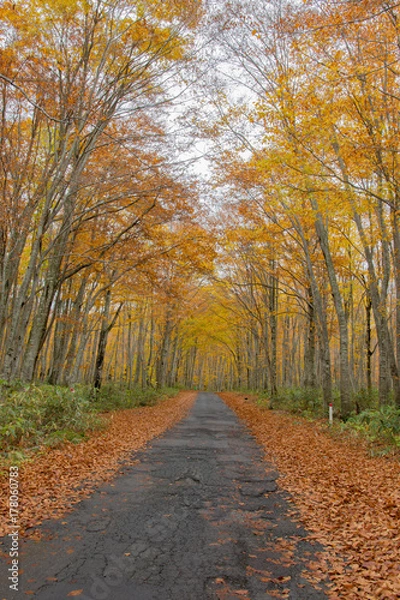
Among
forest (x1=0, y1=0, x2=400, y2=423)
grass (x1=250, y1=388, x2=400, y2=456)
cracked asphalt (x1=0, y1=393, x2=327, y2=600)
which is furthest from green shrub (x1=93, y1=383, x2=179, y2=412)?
cracked asphalt (x1=0, y1=393, x2=327, y2=600)

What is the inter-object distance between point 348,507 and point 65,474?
4267 millimetres

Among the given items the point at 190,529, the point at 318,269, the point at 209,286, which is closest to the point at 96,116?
the point at 190,529

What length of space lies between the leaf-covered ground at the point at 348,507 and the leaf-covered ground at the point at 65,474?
9.79ft

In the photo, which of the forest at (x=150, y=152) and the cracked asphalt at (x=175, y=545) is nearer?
the cracked asphalt at (x=175, y=545)

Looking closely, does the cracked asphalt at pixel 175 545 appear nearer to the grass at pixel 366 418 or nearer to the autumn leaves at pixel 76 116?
the grass at pixel 366 418

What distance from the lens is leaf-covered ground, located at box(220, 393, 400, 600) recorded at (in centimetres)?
311

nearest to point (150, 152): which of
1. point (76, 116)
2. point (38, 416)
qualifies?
point (76, 116)

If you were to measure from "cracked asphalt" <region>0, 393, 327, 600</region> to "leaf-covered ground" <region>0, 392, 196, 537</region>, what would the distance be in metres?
0.29

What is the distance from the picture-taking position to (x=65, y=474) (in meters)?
5.95

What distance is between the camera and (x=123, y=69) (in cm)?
879

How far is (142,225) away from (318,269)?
892cm

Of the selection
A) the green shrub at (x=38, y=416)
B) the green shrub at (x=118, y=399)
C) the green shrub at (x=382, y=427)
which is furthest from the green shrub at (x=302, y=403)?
the green shrub at (x=38, y=416)

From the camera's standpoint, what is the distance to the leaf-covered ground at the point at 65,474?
442 cm

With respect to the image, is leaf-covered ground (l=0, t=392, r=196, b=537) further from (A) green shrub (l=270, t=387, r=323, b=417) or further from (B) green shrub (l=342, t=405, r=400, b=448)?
(A) green shrub (l=270, t=387, r=323, b=417)
